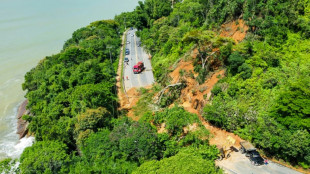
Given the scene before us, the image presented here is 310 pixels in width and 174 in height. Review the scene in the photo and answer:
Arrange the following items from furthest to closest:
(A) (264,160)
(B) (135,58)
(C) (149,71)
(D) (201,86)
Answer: (B) (135,58) → (C) (149,71) → (D) (201,86) → (A) (264,160)

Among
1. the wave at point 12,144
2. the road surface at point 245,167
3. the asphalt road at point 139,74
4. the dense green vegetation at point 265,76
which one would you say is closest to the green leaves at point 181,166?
the road surface at point 245,167

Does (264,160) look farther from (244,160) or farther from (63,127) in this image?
(63,127)

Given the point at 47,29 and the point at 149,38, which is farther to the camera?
the point at 47,29

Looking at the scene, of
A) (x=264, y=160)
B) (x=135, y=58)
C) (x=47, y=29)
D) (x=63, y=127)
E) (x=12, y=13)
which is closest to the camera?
(x=264, y=160)

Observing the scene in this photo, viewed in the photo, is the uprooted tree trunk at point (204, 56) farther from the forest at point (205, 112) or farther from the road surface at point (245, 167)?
the road surface at point (245, 167)

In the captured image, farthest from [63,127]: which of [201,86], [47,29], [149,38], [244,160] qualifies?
[47,29]

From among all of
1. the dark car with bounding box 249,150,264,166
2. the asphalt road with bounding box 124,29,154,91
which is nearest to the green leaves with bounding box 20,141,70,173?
the dark car with bounding box 249,150,264,166
